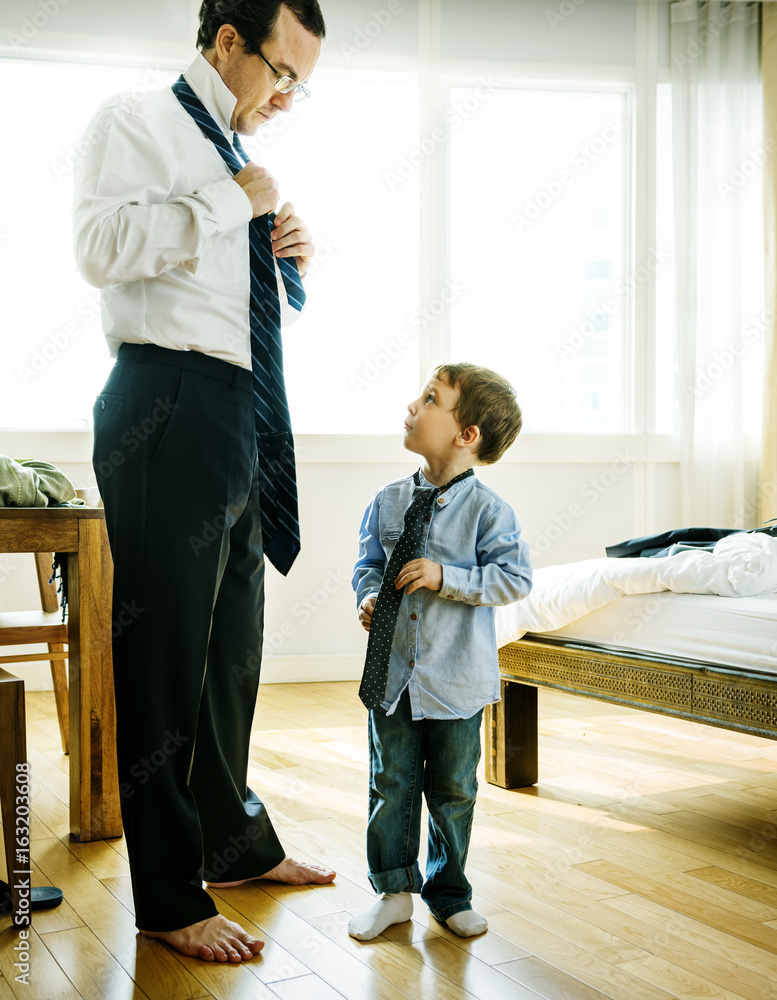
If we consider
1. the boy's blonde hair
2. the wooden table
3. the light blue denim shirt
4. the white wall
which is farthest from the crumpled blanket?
the white wall

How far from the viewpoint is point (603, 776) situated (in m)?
2.52

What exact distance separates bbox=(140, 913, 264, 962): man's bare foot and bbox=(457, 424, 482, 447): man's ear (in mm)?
855

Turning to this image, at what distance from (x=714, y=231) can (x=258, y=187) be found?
330cm

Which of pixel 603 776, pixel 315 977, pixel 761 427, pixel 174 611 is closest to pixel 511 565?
pixel 174 611

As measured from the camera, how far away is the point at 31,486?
2.06 m

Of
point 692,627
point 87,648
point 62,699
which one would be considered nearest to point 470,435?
point 692,627

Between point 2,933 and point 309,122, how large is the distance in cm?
340

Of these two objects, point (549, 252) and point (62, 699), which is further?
point (549, 252)

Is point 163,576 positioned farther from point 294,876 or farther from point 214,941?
point 294,876

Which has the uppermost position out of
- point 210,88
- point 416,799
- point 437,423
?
point 210,88

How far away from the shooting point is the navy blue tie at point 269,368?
157 centimetres

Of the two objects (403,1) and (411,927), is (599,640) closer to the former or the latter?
(411,927)

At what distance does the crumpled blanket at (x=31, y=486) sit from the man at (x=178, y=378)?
2.05 ft

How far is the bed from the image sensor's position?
6.11ft
